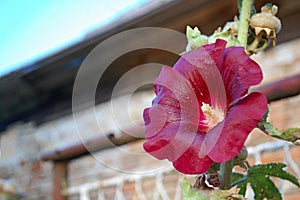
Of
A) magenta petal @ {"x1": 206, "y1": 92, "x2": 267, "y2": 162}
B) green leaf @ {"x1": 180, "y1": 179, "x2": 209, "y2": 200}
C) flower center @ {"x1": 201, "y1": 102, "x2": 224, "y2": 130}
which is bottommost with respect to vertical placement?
green leaf @ {"x1": 180, "y1": 179, "x2": 209, "y2": 200}

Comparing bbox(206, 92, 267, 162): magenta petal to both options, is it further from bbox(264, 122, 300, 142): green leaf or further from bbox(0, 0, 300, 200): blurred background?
bbox(0, 0, 300, 200): blurred background

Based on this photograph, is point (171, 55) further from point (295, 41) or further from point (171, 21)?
point (295, 41)

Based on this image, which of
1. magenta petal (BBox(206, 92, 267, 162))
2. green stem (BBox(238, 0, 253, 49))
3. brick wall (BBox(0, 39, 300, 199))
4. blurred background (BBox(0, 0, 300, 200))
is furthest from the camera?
brick wall (BBox(0, 39, 300, 199))

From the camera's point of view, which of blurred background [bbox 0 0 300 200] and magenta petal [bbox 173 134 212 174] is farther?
blurred background [bbox 0 0 300 200]

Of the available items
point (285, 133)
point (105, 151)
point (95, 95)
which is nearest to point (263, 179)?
point (285, 133)

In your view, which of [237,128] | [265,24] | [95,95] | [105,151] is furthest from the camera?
[95,95]

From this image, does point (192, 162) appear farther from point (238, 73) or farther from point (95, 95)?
point (95, 95)

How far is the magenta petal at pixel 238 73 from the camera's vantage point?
12.1 inches

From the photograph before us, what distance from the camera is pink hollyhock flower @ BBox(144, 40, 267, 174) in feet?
0.95

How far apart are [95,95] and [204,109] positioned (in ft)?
6.98

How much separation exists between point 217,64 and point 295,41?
145cm

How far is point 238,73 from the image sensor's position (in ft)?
1.03

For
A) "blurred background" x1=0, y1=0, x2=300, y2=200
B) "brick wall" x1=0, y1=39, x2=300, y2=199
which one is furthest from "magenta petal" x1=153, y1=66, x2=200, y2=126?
"brick wall" x1=0, y1=39, x2=300, y2=199

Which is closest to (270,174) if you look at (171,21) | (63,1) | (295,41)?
(63,1)
